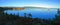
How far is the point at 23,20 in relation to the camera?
514cm

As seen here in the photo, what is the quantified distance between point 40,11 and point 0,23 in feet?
5.41

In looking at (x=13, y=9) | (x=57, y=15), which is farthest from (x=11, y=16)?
(x=57, y=15)

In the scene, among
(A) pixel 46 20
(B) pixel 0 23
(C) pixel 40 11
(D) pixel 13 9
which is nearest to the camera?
(B) pixel 0 23

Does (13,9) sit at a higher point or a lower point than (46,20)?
higher

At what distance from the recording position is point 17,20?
5109 mm

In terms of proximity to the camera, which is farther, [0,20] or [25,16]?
[25,16]

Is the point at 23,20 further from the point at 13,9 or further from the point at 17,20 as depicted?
the point at 13,9

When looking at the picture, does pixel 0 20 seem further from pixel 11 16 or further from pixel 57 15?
pixel 57 15

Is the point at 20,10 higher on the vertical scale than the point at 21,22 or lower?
higher

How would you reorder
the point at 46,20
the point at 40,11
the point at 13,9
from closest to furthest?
the point at 46,20
the point at 40,11
the point at 13,9

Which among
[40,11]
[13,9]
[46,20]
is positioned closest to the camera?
[46,20]

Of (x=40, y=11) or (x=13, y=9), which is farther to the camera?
(x=13, y=9)

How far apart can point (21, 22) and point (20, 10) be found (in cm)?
111

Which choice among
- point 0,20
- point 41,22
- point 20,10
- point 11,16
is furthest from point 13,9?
point 41,22
